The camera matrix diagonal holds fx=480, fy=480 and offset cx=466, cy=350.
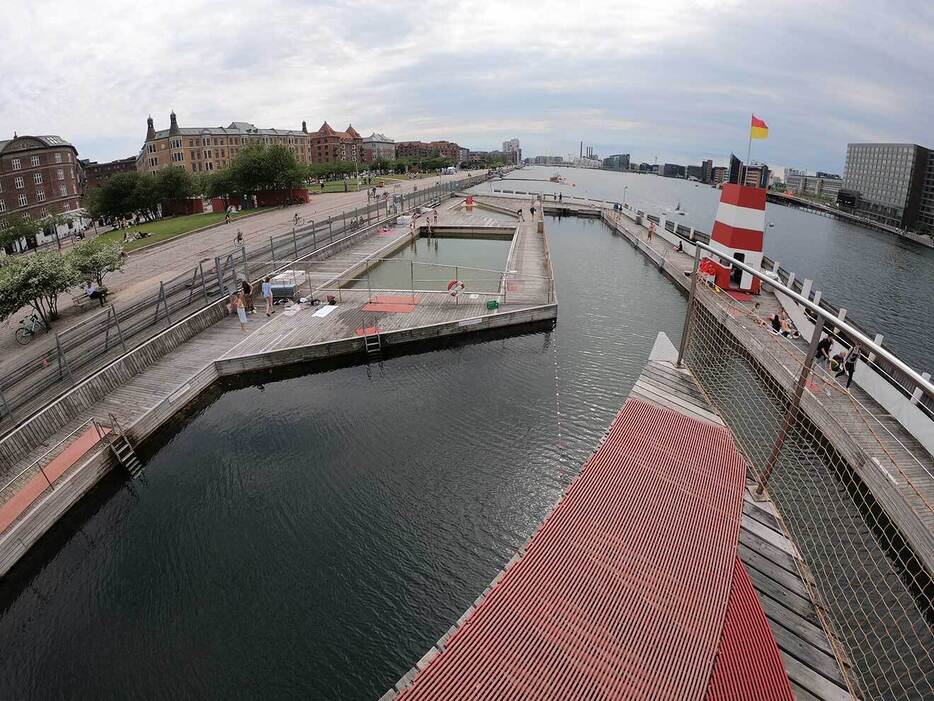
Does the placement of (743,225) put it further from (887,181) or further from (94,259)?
(887,181)

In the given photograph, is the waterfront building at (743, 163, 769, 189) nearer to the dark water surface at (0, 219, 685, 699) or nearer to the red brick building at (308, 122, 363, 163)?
the dark water surface at (0, 219, 685, 699)

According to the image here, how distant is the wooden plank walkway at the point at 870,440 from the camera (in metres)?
10.7

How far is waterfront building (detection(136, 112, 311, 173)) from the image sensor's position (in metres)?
115

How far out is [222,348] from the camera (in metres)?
20.6

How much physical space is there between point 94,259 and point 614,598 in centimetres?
2756

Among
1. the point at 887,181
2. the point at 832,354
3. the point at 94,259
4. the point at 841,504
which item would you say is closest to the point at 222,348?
the point at 94,259

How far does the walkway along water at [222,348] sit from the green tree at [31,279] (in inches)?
204

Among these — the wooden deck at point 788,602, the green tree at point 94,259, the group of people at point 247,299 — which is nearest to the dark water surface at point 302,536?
the wooden deck at point 788,602

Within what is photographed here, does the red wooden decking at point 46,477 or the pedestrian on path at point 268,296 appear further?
the pedestrian on path at point 268,296

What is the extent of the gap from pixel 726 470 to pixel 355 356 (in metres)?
16.7

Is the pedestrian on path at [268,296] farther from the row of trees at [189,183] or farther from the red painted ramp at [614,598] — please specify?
the row of trees at [189,183]

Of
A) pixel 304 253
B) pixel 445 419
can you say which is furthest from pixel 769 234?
pixel 445 419

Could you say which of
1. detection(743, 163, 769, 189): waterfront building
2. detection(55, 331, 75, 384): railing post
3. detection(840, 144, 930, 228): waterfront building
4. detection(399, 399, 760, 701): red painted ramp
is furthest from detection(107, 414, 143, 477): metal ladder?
detection(840, 144, 930, 228): waterfront building

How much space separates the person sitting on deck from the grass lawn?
16.7m
